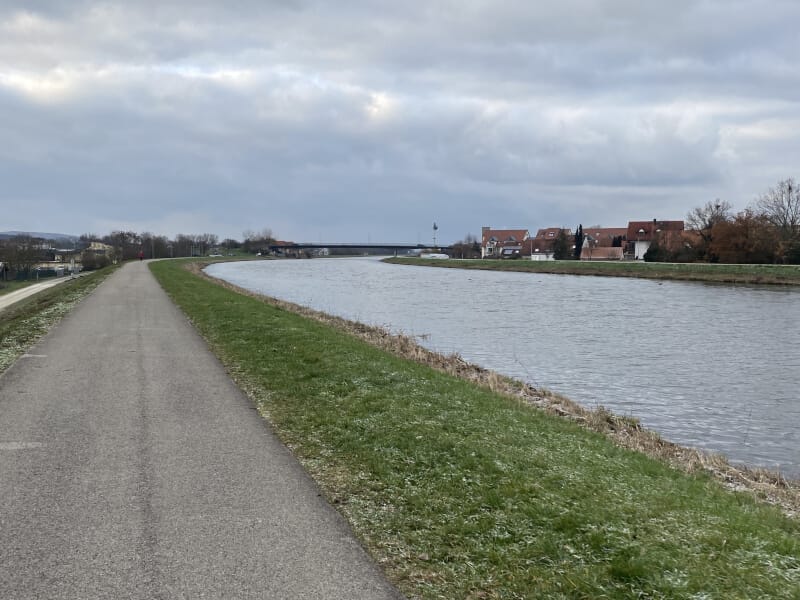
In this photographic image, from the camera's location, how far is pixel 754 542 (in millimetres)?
5281

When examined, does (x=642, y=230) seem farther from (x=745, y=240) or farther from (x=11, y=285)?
(x=11, y=285)

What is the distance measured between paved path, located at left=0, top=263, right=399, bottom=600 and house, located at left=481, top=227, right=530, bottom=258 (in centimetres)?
15467

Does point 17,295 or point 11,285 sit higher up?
point 17,295

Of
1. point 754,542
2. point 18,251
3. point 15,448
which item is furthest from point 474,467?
point 18,251

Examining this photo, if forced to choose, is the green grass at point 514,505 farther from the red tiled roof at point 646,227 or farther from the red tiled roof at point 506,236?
the red tiled roof at point 506,236

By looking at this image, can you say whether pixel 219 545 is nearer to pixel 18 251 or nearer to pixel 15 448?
pixel 15 448

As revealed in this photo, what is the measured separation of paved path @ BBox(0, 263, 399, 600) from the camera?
455 cm

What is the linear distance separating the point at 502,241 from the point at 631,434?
164 meters

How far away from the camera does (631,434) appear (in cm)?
1071

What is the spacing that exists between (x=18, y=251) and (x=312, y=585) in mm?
112191

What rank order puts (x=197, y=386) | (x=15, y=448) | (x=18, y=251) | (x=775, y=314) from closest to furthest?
(x=15, y=448) → (x=197, y=386) → (x=775, y=314) → (x=18, y=251)

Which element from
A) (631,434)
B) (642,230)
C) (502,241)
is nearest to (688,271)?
(631,434)

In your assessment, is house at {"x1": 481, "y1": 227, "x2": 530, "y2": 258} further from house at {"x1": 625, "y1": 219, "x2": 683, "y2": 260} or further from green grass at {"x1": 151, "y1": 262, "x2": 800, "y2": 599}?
green grass at {"x1": 151, "y1": 262, "x2": 800, "y2": 599}

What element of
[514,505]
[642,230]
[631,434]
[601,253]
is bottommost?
[631,434]
